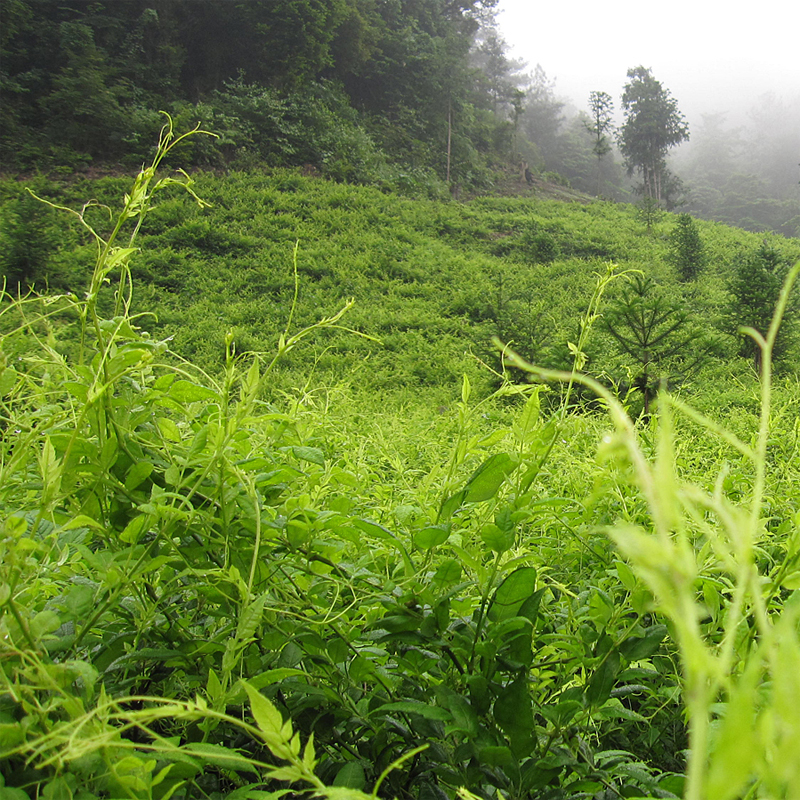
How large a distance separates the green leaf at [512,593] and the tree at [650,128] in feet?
97.4

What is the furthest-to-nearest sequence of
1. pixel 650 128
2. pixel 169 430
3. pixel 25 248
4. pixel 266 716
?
1. pixel 650 128
2. pixel 25 248
3. pixel 169 430
4. pixel 266 716

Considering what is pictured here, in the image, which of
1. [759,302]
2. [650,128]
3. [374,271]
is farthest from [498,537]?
[650,128]

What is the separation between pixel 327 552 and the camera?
1.62 ft

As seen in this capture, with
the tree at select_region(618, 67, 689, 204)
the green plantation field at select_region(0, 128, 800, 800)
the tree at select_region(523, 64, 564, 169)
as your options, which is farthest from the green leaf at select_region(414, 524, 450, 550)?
the tree at select_region(523, 64, 564, 169)

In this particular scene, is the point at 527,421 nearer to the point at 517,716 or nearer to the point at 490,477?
the point at 490,477

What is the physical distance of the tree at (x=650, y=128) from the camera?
1037 inches

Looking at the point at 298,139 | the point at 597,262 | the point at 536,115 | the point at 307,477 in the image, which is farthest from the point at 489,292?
the point at 536,115

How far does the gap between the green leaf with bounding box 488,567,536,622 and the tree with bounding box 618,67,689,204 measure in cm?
2970

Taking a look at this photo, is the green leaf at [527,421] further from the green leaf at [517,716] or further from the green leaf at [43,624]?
the green leaf at [43,624]

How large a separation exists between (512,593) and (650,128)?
31522 millimetres

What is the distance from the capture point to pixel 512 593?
45 centimetres

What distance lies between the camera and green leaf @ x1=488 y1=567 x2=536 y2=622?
44 centimetres

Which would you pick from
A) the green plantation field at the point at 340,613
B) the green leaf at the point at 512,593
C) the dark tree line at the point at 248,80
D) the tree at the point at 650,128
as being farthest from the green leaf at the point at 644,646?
the tree at the point at 650,128

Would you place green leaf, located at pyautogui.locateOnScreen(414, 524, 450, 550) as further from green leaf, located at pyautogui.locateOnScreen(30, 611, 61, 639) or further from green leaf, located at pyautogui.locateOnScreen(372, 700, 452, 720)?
green leaf, located at pyautogui.locateOnScreen(30, 611, 61, 639)
